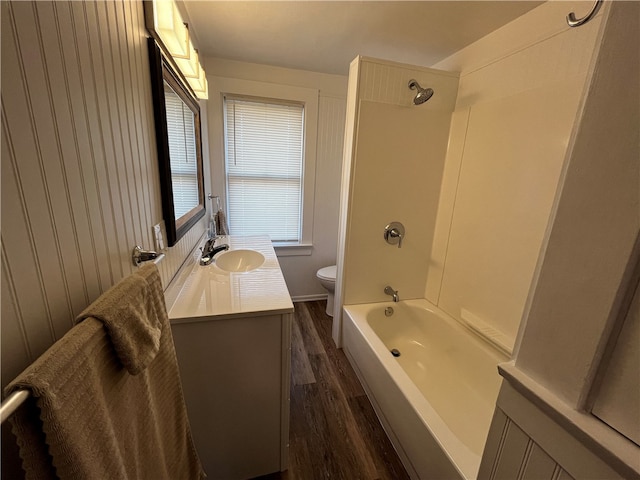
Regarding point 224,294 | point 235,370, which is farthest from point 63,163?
point 235,370

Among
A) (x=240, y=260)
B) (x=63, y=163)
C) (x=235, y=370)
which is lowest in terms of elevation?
(x=235, y=370)

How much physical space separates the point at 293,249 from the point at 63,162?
2.30 meters

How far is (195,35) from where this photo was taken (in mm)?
1846

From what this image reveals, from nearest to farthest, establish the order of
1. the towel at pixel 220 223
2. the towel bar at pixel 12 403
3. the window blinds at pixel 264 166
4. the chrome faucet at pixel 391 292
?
the towel bar at pixel 12 403 → the chrome faucet at pixel 391 292 → the towel at pixel 220 223 → the window blinds at pixel 264 166

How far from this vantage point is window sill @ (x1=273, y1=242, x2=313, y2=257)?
276 cm

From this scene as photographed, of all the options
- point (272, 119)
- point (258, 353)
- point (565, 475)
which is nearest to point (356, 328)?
point (258, 353)

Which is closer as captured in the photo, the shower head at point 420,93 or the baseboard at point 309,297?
the shower head at point 420,93

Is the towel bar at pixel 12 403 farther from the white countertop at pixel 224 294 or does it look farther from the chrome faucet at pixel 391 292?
the chrome faucet at pixel 391 292

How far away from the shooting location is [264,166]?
8.48 ft

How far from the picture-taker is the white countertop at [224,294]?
1.01 m

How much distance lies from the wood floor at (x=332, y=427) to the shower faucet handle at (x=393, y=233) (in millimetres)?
1023

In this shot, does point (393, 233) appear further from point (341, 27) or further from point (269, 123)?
point (269, 123)

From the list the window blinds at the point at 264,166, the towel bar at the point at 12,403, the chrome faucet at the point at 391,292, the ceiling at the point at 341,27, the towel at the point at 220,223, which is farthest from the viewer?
the window blinds at the point at 264,166

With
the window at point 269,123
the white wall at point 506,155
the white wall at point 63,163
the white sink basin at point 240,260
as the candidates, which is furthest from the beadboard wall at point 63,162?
the white wall at point 506,155
